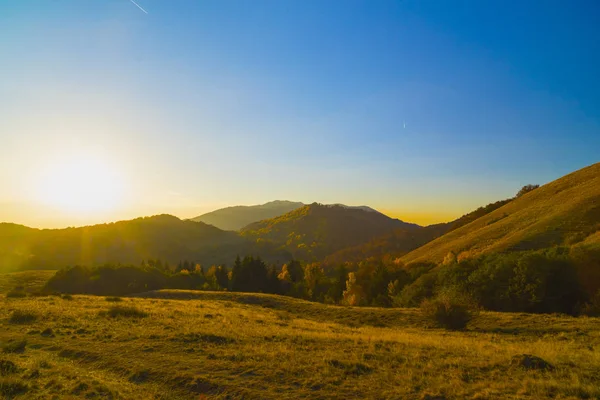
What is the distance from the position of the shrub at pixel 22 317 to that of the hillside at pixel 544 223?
39675mm

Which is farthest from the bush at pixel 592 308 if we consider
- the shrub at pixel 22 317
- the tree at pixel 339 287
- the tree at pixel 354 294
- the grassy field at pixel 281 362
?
the tree at pixel 339 287

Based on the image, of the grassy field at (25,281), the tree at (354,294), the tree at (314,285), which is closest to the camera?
the tree at (354,294)

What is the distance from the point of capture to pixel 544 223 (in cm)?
4269

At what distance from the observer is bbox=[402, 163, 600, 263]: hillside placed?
38094 millimetres

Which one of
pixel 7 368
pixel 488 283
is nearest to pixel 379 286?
pixel 488 283

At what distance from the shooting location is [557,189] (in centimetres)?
6072

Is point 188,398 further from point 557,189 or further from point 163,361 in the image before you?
point 557,189

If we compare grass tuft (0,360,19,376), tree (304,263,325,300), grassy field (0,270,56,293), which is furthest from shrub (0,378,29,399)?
grassy field (0,270,56,293)

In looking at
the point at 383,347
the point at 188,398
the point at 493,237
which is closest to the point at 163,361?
the point at 188,398

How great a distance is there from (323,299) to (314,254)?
141764mm

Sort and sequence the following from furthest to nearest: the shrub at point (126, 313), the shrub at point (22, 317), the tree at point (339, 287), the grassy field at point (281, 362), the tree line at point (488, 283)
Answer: the tree at point (339, 287) < the tree line at point (488, 283) < the shrub at point (126, 313) < the shrub at point (22, 317) < the grassy field at point (281, 362)

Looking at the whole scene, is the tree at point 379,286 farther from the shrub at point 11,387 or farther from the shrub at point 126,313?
the shrub at point 11,387

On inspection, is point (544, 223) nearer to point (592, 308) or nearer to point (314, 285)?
point (592, 308)

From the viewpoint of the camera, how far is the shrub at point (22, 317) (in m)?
21.5
